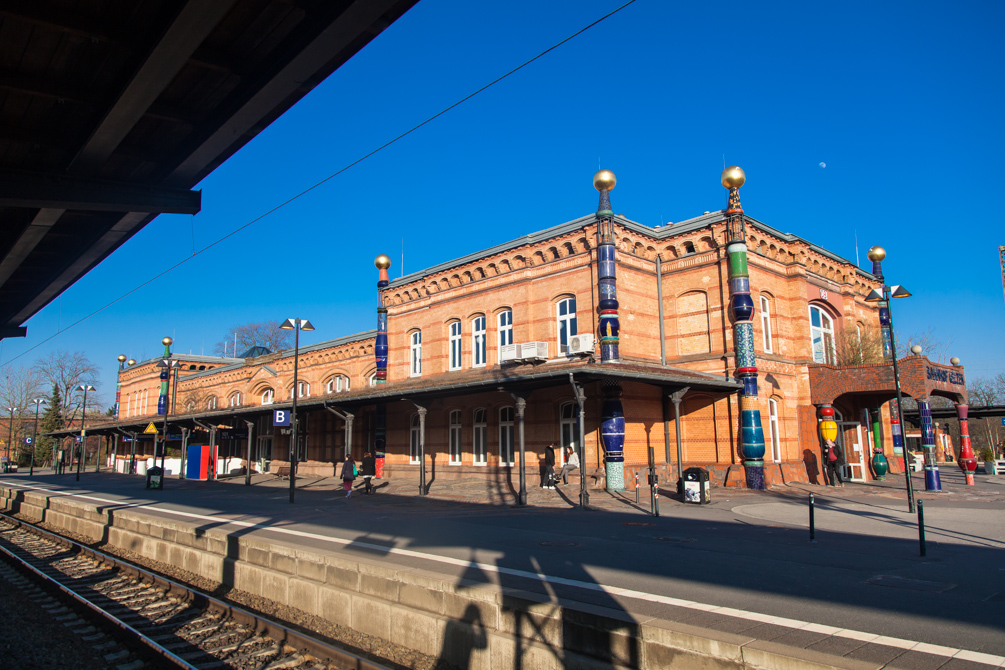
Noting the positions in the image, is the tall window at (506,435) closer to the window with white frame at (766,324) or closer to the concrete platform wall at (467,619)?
the window with white frame at (766,324)

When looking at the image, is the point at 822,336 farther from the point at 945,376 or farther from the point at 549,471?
the point at 549,471

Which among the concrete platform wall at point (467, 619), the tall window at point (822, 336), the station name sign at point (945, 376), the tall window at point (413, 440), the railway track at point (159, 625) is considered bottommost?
the railway track at point (159, 625)

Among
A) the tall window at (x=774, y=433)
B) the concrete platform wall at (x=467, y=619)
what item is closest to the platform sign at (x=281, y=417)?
the concrete platform wall at (x=467, y=619)

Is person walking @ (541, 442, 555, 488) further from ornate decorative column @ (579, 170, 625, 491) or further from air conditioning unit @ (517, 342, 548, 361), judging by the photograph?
air conditioning unit @ (517, 342, 548, 361)

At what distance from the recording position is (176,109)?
29.9 ft

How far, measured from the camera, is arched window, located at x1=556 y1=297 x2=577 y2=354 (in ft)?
76.0

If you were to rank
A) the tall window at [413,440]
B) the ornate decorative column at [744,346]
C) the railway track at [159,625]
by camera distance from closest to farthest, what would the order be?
1. the railway track at [159,625]
2. the ornate decorative column at [744,346]
3. the tall window at [413,440]

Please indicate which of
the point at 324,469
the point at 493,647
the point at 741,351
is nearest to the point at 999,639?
the point at 493,647

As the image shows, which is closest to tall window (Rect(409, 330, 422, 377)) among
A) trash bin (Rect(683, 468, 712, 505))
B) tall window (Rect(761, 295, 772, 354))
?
tall window (Rect(761, 295, 772, 354))

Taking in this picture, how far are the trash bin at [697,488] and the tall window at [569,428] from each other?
16.9 feet

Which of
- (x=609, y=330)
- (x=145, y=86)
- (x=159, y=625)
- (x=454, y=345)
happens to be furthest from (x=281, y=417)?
(x=145, y=86)

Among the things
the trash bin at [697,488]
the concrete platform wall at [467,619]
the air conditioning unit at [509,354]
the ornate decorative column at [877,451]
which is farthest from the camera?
the ornate decorative column at [877,451]

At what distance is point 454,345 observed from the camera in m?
27.3

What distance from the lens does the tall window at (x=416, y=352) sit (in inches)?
1142
